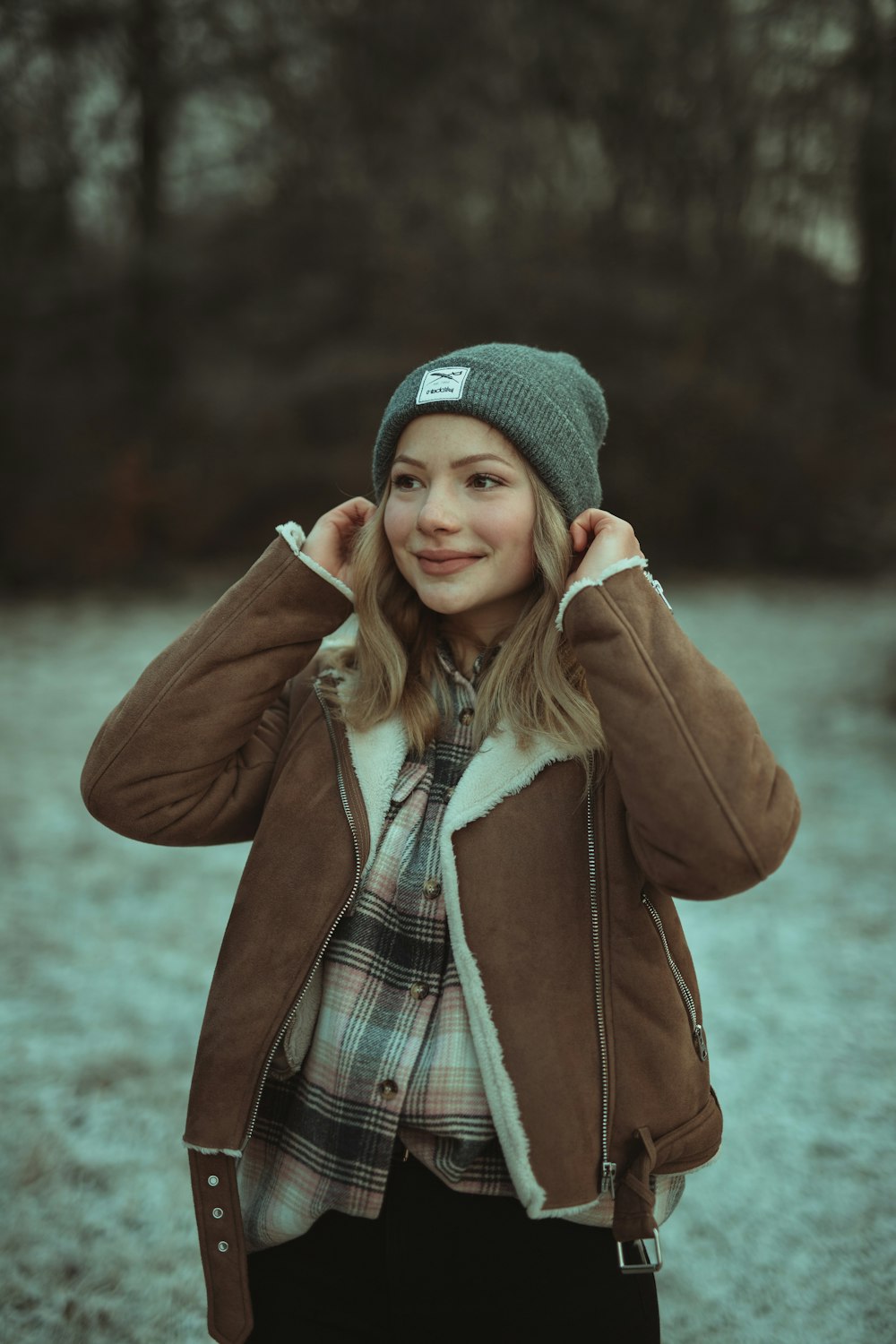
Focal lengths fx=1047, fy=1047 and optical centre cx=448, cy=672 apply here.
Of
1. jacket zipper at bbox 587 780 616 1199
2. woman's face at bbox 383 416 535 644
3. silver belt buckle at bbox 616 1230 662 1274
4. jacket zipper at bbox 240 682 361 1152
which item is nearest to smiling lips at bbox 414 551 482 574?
woman's face at bbox 383 416 535 644

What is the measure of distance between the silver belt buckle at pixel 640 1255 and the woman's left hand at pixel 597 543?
0.95 metres

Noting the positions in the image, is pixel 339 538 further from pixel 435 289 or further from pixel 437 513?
pixel 435 289

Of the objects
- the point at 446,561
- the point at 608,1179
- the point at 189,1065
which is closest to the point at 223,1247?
the point at 608,1179

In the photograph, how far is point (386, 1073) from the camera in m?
1.52

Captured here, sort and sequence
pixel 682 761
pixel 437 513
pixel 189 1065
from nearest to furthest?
pixel 682 761, pixel 437 513, pixel 189 1065

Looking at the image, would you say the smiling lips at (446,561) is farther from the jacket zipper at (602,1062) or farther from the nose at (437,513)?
the jacket zipper at (602,1062)

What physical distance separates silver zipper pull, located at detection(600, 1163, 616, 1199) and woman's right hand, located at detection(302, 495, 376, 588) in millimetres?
995

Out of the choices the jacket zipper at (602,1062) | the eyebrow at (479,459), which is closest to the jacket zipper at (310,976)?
the jacket zipper at (602,1062)

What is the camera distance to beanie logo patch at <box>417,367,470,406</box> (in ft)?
5.44

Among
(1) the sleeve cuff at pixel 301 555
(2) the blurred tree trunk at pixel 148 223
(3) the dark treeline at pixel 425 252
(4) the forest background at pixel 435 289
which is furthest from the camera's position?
(2) the blurred tree trunk at pixel 148 223

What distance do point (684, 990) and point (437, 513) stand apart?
0.82 meters

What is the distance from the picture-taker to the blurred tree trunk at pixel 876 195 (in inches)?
446

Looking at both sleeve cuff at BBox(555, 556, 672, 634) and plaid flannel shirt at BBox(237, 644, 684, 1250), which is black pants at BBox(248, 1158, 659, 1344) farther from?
sleeve cuff at BBox(555, 556, 672, 634)

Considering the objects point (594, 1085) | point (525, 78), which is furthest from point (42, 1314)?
point (525, 78)
